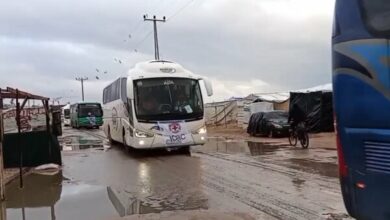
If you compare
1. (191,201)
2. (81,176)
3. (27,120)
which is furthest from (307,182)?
(27,120)

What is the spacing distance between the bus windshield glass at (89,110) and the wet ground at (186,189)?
4208 cm

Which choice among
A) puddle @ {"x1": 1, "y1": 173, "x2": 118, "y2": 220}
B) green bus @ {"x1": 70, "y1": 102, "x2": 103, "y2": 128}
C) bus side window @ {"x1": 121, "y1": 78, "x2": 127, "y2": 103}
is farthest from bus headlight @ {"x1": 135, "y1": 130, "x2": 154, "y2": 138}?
green bus @ {"x1": 70, "y1": 102, "x2": 103, "y2": 128}

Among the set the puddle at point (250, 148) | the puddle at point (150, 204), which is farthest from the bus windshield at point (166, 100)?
the puddle at point (150, 204)

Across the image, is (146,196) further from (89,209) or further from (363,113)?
A: (363,113)

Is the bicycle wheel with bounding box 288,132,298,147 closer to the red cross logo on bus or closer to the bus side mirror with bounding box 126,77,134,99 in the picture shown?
the red cross logo on bus

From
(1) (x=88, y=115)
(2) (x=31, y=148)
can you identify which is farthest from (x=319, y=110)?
(1) (x=88, y=115)

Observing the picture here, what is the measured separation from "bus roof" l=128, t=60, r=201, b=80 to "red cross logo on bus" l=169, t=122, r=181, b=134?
195cm

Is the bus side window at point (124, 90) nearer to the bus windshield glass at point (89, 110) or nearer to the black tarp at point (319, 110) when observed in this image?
the black tarp at point (319, 110)

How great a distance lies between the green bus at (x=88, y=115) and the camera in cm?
5891

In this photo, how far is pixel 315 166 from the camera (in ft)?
48.3

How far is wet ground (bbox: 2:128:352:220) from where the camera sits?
30.1 feet

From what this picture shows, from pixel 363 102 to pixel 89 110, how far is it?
187ft

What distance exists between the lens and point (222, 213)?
27.8 feet

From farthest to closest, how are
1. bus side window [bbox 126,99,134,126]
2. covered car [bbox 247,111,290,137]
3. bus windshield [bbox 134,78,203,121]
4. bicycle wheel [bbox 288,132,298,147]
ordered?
covered car [bbox 247,111,290,137] → bicycle wheel [bbox 288,132,298,147] → bus side window [bbox 126,99,134,126] → bus windshield [bbox 134,78,203,121]
